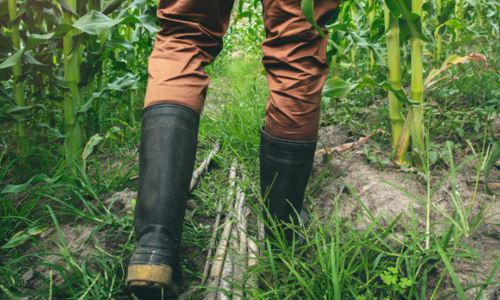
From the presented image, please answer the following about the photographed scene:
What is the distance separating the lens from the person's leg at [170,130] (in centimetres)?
107

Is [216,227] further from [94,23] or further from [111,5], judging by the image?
[111,5]

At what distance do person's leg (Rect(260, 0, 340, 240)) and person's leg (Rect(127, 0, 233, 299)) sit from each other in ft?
0.70

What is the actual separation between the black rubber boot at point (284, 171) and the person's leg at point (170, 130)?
0.26 meters

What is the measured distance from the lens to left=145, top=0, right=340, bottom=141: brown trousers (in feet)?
3.87

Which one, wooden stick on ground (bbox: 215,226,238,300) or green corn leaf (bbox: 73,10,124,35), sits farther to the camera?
green corn leaf (bbox: 73,10,124,35)

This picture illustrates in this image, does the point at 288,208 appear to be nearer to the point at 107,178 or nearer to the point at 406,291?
the point at 406,291

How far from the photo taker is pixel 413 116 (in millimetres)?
1703

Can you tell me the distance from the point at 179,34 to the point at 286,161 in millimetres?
541

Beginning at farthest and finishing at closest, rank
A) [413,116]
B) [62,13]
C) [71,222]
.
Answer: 1. [62,13]
2. [413,116]
3. [71,222]

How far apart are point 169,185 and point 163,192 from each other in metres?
0.03

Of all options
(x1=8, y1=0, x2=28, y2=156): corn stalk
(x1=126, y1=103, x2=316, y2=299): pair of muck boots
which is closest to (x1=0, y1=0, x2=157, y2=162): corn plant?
(x1=8, y1=0, x2=28, y2=156): corn stalk

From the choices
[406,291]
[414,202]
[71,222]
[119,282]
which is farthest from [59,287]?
[414,202]

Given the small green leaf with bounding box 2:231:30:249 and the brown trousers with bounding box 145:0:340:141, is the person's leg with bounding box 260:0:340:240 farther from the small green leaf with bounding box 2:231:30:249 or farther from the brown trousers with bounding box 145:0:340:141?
the small green leaf with bounding box 2:231:30:249

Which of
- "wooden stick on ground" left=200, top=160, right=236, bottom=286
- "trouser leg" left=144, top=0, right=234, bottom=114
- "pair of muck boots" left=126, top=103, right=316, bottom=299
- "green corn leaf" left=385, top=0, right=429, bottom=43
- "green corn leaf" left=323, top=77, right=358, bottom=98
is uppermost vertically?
"green corn leaf" left=385, top=0, right=429, bottom=43
